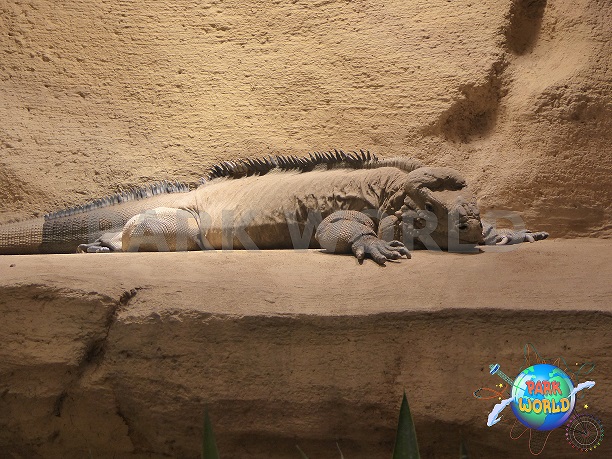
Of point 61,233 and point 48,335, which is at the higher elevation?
point 48,335

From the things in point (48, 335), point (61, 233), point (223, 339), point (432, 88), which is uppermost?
point (432, 88)

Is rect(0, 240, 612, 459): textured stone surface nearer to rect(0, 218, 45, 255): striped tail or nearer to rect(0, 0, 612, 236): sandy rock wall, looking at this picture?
rect(0, 218, 45, 255): striped tail

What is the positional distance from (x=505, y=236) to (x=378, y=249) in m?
1.18

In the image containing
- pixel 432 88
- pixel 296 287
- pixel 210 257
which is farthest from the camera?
pixel 432 88

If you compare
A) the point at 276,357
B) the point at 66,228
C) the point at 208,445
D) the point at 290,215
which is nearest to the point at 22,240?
the point at 66,228

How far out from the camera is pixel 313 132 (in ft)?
19.2

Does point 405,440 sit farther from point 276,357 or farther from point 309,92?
point 309,92

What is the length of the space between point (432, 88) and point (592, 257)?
103 inches

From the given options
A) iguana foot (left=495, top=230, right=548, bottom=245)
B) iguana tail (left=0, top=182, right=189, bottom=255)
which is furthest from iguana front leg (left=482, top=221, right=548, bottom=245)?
iguana tail (left=0, top=182, right=189, bottom=255)

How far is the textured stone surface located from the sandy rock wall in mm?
2316

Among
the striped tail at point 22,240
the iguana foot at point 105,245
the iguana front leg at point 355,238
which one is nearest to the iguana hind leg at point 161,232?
the iguana foot at point 105,245

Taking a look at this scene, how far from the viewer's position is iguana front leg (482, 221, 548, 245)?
4.46 metres

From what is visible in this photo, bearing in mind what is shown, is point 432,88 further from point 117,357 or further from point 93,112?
point 117,357

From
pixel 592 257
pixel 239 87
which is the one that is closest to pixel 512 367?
pixel 592 257
